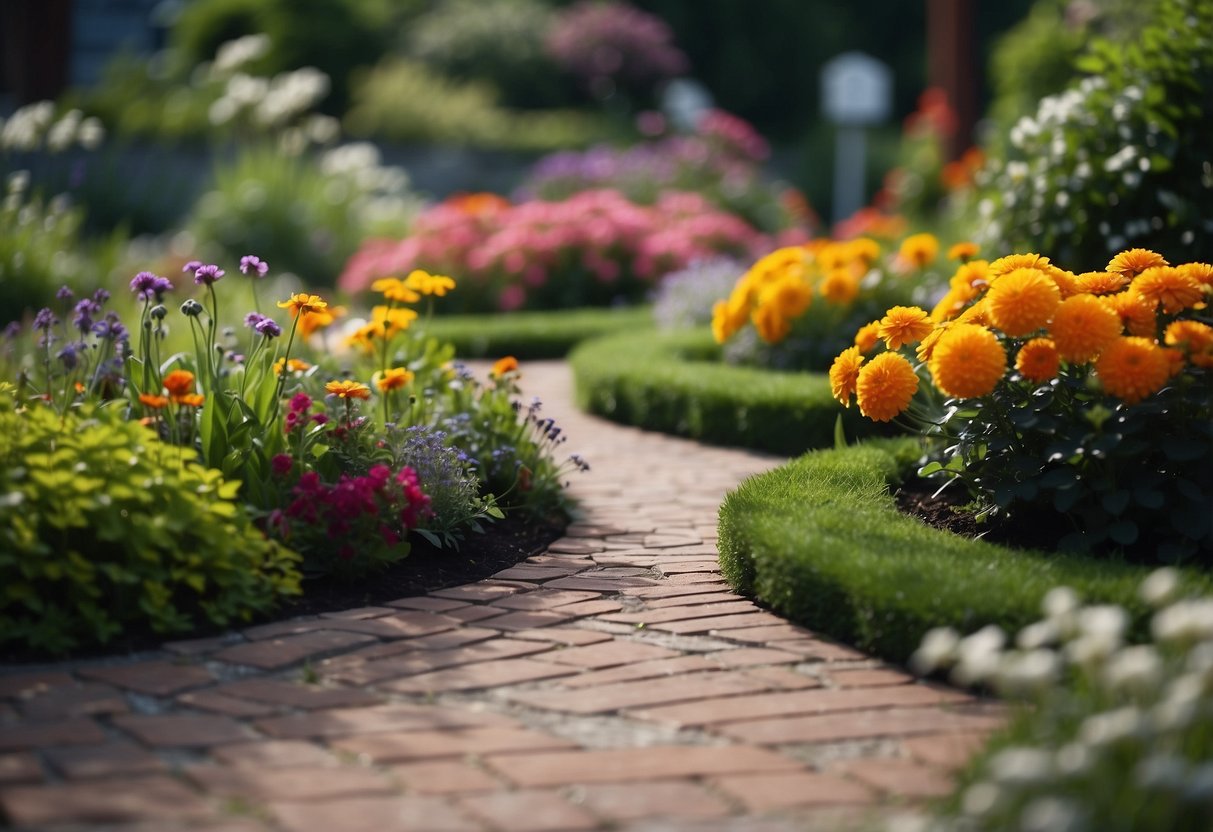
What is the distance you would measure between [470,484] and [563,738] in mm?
1664

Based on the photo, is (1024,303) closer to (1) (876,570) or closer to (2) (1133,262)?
(2) (1133,262)

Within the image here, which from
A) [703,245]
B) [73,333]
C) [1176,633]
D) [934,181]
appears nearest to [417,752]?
[1176,633]

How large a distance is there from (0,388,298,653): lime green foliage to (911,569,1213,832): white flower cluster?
203 cm

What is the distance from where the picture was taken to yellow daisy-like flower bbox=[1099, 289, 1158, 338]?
12.9ft

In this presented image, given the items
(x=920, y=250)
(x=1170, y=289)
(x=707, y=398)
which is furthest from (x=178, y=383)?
(x=920, y=250)

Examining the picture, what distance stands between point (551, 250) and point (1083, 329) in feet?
26.7

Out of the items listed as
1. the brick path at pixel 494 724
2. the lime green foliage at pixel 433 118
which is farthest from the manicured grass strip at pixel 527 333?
the lime green foliage at pixel 433 118

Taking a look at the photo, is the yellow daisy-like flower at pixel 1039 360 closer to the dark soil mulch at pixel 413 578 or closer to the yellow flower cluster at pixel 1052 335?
the yellow flower cluster at pixel 1052 335

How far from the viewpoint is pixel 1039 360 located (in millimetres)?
3830

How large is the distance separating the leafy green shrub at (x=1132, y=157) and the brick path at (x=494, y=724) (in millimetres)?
3323

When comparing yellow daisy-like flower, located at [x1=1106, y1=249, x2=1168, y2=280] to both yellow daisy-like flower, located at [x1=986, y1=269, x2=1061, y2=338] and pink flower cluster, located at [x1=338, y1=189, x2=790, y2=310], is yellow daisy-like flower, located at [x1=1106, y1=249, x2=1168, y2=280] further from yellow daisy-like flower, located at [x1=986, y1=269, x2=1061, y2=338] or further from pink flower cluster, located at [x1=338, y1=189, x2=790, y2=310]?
pink flower cluster, located at [x1=338, y1=189, x2=790, y2=310]

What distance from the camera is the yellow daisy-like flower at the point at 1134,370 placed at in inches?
145

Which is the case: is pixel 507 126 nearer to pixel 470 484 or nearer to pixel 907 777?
pixel 470 484

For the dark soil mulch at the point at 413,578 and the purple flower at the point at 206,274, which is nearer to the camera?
the dark soil mulch at the point at 413,578
